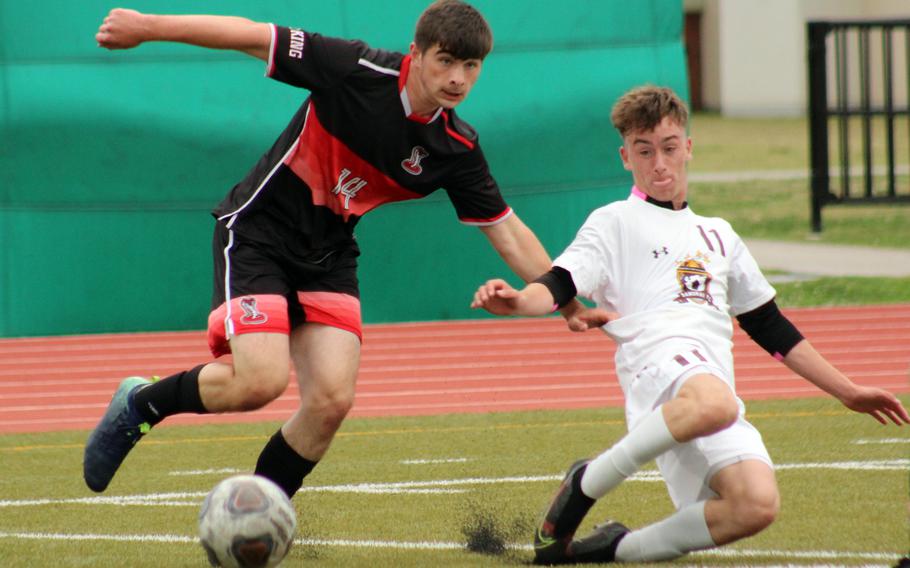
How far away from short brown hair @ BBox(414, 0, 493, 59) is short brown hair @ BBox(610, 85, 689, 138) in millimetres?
531

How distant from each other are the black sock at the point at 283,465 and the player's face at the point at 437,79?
1.32 meters

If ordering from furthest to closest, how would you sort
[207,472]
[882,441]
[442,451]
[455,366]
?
[455,366], [442,451], [882,441], [207,472]

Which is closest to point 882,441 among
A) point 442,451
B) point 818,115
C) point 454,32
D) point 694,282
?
point 442,451

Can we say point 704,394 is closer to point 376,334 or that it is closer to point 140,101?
point 376,334

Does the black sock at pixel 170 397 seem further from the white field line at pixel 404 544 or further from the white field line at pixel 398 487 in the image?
the white field line at pixel 398 487

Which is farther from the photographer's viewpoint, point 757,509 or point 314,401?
point 314,401

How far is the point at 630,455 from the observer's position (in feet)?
15.0

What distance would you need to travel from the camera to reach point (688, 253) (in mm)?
4910

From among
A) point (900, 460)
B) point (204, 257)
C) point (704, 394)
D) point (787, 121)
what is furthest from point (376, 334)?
point (787, 121)

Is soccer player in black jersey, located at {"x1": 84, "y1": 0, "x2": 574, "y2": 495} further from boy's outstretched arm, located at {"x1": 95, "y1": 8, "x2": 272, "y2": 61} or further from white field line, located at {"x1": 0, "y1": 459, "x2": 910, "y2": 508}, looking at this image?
white field line, located at {"x1": 0, "y1": 459, "x2": 910, "y2": 508}

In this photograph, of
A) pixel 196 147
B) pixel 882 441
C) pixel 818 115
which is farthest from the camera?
pixel 818 115

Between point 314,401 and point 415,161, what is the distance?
0.94m

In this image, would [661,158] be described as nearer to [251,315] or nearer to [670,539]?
[670,539]

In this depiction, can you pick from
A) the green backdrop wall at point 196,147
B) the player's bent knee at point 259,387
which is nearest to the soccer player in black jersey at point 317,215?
the player's bent knee at point 259,387
